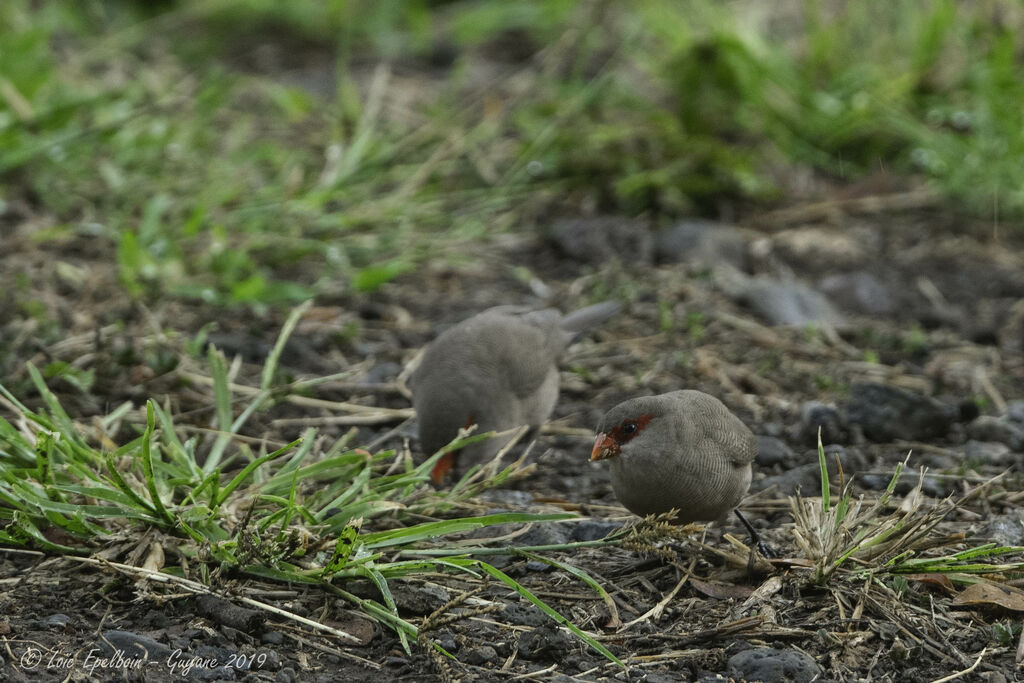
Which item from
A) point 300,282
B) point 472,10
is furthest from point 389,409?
point 472,10

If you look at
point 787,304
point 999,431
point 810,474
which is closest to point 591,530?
point 810,474

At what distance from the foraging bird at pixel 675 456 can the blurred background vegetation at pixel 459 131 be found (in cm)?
234

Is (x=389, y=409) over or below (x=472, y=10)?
below

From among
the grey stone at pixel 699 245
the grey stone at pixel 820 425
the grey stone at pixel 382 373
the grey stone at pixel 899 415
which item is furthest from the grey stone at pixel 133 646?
the grey stone at pixel 699 245

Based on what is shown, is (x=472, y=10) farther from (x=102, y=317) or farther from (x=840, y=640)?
(x=840, y=640)

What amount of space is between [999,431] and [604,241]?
2613mm

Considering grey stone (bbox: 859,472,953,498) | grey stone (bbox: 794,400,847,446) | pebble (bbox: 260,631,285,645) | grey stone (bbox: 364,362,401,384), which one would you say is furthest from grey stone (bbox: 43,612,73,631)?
grey stone (bbox: 794,400,847,446)

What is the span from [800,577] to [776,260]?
3541mm

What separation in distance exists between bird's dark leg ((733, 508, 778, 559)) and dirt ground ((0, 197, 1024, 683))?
61 millimetres

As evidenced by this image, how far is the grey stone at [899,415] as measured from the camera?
4.87 meters

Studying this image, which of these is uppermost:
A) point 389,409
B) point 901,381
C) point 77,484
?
point 77,484

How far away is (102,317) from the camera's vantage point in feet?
18.1

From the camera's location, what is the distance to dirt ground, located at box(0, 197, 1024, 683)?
10.7 ft

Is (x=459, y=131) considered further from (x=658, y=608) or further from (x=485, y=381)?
(x=658, y=608)
